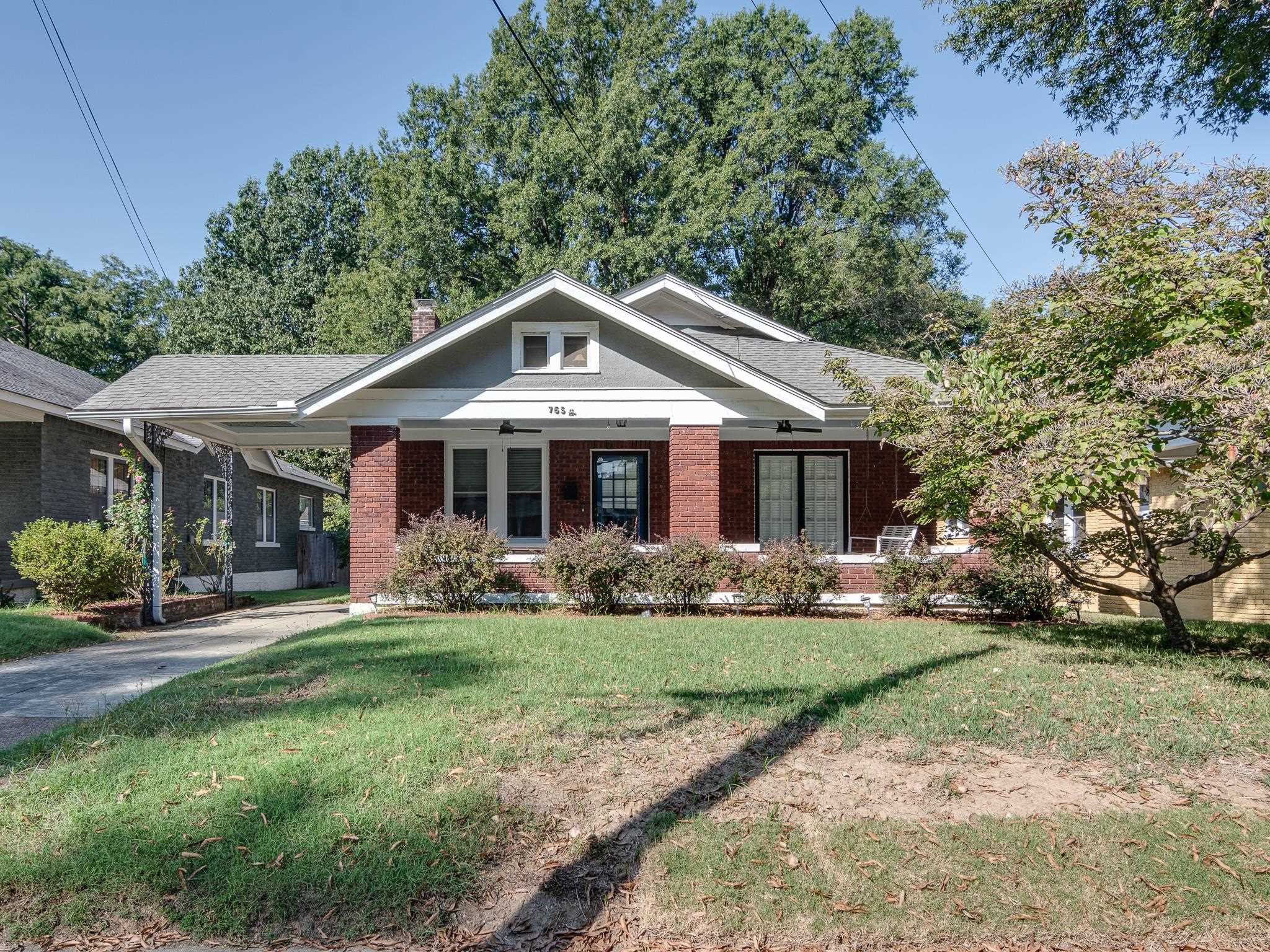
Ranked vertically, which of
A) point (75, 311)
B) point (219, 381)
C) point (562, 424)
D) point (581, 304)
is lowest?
point (562, 424)

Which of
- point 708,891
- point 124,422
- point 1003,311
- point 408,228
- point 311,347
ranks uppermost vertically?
point 408,228

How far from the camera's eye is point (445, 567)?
1215 centimetres

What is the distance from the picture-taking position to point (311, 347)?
36.5 m

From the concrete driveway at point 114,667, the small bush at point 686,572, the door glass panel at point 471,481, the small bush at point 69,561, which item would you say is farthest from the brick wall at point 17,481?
the small bush at point 686,572

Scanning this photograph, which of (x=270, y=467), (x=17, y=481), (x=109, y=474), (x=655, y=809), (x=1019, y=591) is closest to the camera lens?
(x=655, y=809)

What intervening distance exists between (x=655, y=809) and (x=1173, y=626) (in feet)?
23.6

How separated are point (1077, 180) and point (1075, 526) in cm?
690

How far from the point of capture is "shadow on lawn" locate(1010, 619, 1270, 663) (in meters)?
8.83

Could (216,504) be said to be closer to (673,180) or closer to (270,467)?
(270,467)

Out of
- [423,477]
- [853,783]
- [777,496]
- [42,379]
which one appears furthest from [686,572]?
[42,379]

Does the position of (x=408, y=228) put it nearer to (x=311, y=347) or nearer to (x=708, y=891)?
(x=311, y=347)

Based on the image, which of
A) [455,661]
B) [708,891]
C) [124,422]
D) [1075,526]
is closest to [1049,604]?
[1075,526]

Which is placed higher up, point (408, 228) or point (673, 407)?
point (408, 228)

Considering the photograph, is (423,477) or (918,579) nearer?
(918,579)
